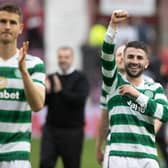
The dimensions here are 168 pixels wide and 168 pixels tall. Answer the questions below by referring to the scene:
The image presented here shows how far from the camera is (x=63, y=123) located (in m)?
12.3

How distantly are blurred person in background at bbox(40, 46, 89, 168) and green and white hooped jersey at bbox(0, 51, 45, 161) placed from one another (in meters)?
3.89

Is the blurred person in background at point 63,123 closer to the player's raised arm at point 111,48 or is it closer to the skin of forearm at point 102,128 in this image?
the skin of forearm at point 102,128

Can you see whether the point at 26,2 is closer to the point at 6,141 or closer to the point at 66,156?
the point at 66,156

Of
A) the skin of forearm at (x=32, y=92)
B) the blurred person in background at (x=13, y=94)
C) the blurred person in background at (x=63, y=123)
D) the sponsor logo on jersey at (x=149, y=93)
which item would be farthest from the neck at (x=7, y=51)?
the blurred person in background at (x=63, y=123)

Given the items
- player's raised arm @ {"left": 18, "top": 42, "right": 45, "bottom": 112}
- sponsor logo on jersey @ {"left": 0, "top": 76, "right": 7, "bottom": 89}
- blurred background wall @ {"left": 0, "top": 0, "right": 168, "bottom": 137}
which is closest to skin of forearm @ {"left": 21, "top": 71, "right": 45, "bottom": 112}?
player's raised arm @ {"left": 18, "top": 42, "right": 45, "bottom": 112}

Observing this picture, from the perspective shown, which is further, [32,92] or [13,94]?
[13,94]

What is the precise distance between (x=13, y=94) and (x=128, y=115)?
126cm

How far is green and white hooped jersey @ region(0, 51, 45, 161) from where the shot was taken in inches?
323

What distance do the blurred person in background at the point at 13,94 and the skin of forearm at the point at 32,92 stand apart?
72 millimetres

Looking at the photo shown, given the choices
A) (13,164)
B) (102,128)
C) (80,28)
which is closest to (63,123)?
(102,128)

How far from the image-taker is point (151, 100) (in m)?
8.83

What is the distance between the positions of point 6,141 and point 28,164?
1.00 ft

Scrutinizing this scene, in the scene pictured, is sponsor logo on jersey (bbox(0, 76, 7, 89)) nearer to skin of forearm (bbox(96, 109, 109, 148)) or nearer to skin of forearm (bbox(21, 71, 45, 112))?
skin of forearm (bbox(21, 71, 45, 112))

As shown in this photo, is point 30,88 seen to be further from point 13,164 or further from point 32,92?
point 13,164
